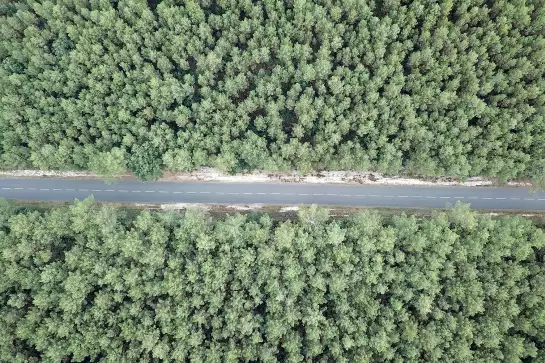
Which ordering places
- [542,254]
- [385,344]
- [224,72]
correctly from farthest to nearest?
[224,72] < [542,254] < [385,344]

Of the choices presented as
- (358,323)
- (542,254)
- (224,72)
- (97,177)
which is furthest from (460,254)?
(97,177)

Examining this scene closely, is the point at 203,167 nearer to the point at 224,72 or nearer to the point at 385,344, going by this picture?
the point at 224,72

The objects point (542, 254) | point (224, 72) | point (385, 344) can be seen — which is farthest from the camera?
point (224, 72)

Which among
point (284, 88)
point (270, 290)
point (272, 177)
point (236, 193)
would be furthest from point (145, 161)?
point (270, 290)

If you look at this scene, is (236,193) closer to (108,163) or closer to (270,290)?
(270,290)

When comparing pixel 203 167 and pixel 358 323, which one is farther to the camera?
pixel 203 167
